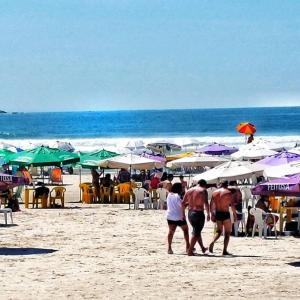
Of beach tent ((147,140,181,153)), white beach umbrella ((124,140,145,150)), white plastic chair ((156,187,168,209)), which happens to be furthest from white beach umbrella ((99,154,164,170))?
beach tent ((147,140,181,153))

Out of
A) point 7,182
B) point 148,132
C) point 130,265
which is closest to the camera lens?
point 130,265

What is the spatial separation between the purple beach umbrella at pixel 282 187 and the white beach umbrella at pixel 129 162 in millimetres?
10448

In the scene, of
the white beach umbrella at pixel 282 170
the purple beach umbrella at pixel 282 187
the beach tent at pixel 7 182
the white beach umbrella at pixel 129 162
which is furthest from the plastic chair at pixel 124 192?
the purple beach umbrella at pixel 282 187

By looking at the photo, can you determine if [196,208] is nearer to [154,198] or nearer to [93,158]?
[154,198]

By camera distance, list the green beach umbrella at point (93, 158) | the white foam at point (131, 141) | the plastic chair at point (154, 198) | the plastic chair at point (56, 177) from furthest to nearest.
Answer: the white foam at point (131, 141)
the plastic chair at point (56, 177)
the green beach umbrella at point (93, 158)
the plastic chair at point (154, 198)

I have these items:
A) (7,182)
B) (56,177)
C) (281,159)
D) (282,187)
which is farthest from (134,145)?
(282,187)

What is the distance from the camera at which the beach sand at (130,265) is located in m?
10.9

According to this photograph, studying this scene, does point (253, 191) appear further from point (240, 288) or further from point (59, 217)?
point (59, 217)

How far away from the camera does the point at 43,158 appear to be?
24.0 m

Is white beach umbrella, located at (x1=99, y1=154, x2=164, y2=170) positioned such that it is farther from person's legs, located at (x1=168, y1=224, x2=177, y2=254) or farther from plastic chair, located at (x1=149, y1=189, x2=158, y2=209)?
person's legs, located at (x1=168, y1=224, x2=177, y2=254)

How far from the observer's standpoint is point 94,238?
53.6ft

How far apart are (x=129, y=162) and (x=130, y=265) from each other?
11.3m

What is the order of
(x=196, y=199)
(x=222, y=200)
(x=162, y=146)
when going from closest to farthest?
(x=196, y=199) < (x=222, y=200) < (x=162, y=146)

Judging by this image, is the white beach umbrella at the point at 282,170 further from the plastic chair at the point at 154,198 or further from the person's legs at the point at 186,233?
the plastic chair at the point at 154,198
